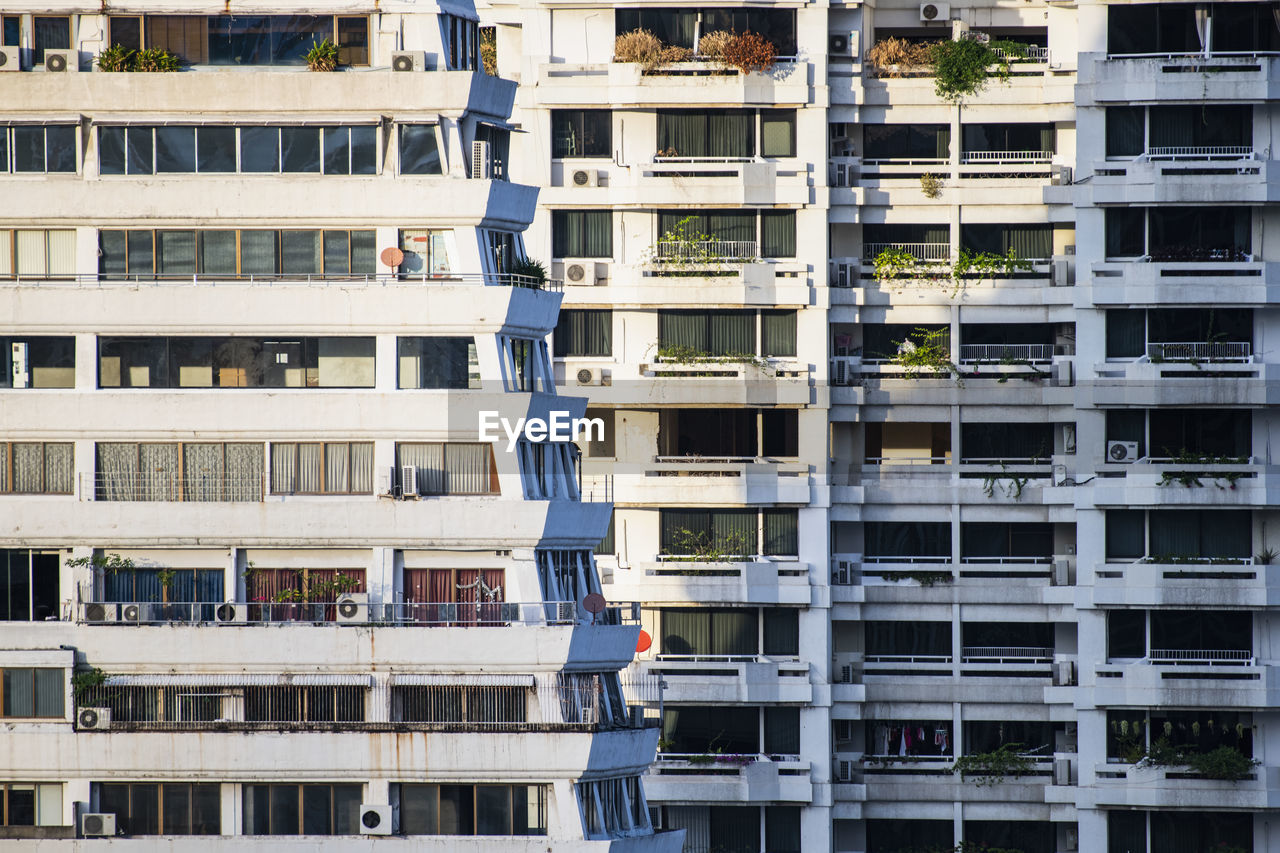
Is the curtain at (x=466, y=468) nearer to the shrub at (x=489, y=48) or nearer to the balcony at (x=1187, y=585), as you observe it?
the shrub at (x=489, y=48)

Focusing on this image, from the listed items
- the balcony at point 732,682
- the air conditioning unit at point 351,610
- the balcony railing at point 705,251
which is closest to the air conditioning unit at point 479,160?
the air conditioning unit at point 351,610

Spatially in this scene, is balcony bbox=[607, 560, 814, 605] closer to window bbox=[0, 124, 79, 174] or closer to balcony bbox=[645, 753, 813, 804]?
balcony bbox=[645, 753, 813, 804]

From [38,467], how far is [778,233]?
1005 inches

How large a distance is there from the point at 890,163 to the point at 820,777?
17670 mm

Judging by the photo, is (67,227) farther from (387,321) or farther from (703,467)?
(703,467)

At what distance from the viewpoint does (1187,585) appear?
81.6 m

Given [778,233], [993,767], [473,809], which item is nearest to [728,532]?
[778,233]

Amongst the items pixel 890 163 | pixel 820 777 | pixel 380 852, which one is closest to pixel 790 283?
pixel 890 163

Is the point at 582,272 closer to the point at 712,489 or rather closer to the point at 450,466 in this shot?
the point at 712,489

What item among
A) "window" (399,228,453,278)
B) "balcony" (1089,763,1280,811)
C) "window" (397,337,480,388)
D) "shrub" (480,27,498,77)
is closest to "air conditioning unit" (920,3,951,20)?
"shrub" (480,27,498,77)

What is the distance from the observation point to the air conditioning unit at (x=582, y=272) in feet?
273

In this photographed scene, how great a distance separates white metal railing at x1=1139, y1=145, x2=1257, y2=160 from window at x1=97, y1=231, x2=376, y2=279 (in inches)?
1048

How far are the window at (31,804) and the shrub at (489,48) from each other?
27545mm

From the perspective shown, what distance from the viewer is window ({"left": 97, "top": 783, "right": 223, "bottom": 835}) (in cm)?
6494
